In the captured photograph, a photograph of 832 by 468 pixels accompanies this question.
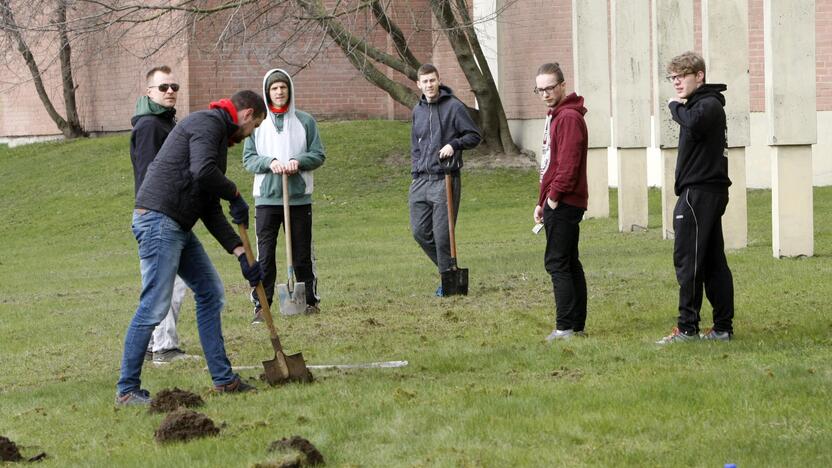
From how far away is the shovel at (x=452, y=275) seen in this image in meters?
12.3

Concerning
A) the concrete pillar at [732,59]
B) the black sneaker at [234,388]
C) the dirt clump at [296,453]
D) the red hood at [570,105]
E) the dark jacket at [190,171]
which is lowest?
the dirt clump at [296,453]

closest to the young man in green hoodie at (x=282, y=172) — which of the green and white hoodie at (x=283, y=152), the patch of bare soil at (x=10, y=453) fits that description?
the green and white hoodie at (x=283, y=152)

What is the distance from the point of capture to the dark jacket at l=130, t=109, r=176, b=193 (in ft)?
29.4

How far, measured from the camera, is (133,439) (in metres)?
6.83

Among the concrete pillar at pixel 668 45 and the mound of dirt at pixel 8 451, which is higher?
the concrete pillar at pixel 668 45

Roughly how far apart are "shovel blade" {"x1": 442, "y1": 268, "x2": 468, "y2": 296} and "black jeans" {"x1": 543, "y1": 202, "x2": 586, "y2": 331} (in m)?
3.04

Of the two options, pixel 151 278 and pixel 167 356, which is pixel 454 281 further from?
pixel 151 278

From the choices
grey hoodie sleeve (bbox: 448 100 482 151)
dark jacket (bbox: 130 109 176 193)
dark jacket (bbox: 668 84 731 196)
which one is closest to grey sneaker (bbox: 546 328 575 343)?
dark jacket (bbox: 668 84 731 196)

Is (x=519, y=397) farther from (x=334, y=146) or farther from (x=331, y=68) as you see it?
(x=331, y=68)

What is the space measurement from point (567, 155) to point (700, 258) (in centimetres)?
116

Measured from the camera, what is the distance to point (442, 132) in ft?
40.4

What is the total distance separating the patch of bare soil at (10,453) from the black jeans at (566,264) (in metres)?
3.88

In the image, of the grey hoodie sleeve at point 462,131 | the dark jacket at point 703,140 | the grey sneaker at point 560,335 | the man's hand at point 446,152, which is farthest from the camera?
the grey hoodie sleeve at point 462,131

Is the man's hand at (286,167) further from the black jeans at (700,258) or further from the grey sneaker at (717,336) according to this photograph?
the grey sneaker at (717,336)
